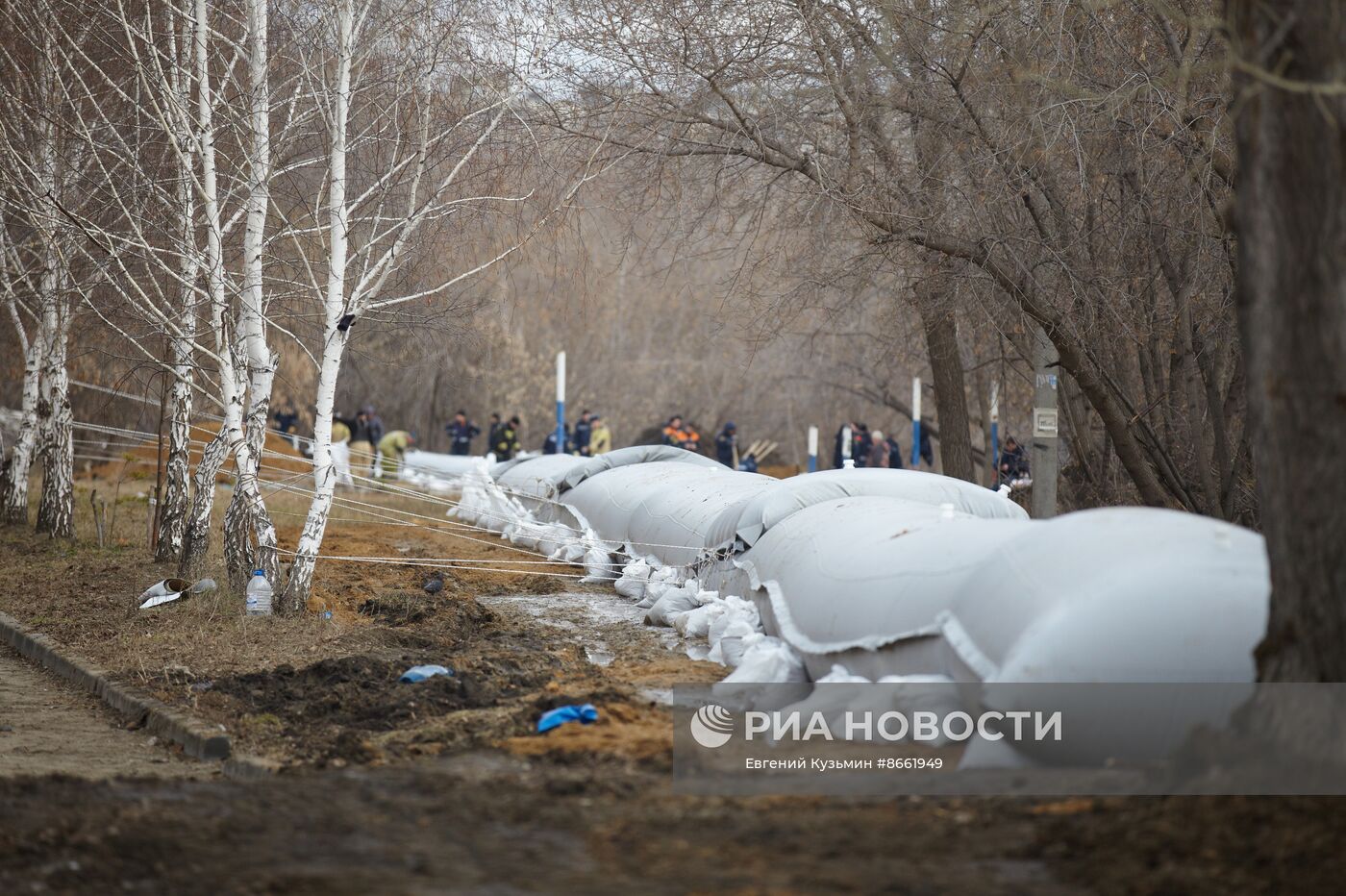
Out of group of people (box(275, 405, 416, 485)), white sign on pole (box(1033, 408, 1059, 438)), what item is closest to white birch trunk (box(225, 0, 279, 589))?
white sign on pole (box(1033, 408, 1059, 438))

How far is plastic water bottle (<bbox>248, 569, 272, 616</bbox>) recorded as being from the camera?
976 cm

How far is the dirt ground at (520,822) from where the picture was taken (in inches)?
153

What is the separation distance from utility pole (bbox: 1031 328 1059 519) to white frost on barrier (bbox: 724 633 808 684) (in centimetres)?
505

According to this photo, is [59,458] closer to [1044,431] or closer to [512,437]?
[1044,431]

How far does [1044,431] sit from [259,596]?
6761 millimetres

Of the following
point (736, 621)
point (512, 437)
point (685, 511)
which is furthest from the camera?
point (512, 437)

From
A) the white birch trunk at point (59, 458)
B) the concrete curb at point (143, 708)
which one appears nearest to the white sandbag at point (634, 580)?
the concrete curb at point (143, 708)

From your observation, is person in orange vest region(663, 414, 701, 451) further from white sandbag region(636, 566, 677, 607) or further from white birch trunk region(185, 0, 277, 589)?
white birch trunk region(185, 0, 277, 589)

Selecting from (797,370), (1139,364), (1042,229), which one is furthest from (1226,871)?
(797,370)

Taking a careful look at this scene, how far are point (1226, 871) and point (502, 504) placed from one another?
1584cm

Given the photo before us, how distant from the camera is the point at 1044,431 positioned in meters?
12.1

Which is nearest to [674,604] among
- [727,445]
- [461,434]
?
[727,445]

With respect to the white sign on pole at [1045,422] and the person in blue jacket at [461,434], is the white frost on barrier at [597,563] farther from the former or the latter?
the person in blue jacket at [461,434]

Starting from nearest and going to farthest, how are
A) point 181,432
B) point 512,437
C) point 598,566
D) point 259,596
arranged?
point 259,596 < point 181,432 < point 598,566 < point 512,437
